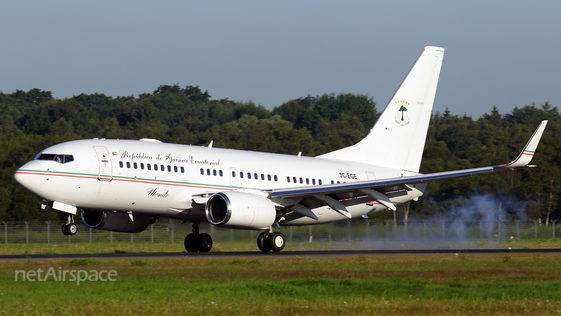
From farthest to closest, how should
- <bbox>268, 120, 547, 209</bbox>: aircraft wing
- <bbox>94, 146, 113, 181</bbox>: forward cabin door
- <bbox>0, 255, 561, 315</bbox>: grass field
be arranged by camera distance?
<bbox>268, 120, 547, 209</bbox>: aircraft wing → <bbox>94, 146, 113, 181</bbox>: forward cabin door → <bbox>0, 255, 561, 315</bbox>: grass field

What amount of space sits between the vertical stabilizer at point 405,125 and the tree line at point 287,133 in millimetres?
19177

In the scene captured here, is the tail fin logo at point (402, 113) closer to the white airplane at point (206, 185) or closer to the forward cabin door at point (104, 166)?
the white airplane at point (206, 185)

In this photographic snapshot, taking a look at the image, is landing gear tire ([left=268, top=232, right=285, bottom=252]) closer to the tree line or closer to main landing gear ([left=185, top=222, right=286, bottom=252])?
main landing gear ([left=185, top=222, right=286, bottom=252])

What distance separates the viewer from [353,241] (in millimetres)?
41750

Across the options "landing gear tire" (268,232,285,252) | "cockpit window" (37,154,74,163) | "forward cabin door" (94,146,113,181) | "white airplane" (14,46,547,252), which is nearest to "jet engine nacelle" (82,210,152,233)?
"white airplane" (14,46,547,252)

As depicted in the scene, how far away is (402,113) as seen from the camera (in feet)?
134

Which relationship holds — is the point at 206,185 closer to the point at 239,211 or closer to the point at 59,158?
the point at 239,211

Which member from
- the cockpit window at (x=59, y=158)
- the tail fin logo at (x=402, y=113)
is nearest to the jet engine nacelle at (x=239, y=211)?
the cockpit window at (x=59, y=158)

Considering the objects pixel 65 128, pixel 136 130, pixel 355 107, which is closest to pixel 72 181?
pixel 65 128

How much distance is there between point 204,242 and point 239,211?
6021mm

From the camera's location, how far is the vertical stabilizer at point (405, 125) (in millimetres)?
40244

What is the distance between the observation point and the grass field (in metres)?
15.7

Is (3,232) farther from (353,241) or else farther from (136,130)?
(136,130)

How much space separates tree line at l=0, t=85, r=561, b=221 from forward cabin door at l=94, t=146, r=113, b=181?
3530 cm
